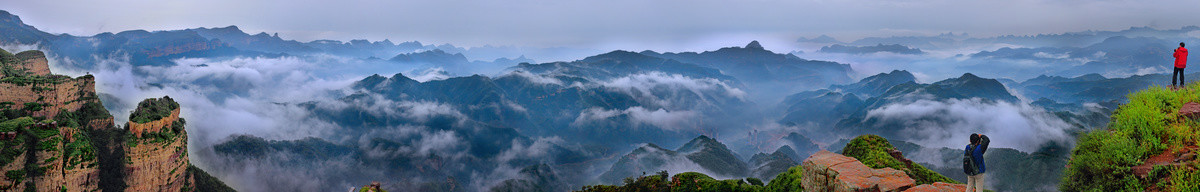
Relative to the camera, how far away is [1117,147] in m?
22.8

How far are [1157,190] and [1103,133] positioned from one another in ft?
21.0

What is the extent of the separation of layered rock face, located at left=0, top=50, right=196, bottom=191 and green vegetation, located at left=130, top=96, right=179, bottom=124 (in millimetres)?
283

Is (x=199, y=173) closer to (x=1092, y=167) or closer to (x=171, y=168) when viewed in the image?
(x=171, y=168)

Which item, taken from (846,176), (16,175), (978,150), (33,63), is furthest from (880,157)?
(33,63)

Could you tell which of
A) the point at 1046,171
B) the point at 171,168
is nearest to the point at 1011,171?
the point at 1046,171

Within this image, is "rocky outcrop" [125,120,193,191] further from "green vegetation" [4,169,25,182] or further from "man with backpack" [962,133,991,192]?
"man with backpack" [962,133,991,192]

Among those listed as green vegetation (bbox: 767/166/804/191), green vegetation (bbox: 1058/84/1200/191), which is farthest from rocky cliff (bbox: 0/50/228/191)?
green vegetation (bbox: 1058/84/1200/191)

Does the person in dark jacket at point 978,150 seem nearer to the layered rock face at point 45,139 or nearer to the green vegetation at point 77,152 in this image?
the layered rock face at point 45,139

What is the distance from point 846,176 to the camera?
27.2 metres

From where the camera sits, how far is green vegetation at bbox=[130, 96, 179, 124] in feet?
174

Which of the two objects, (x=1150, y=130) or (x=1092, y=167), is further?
(x=1092, y=167)

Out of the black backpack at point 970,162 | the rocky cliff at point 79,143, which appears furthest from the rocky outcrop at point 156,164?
the black backpack at point 970,162

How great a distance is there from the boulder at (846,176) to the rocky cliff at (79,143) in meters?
66.2

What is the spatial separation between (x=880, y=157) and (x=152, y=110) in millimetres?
82578
